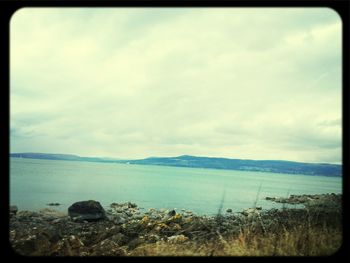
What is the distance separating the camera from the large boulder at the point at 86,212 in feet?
32.1

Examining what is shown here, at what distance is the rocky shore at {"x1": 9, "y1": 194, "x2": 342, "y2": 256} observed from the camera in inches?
190

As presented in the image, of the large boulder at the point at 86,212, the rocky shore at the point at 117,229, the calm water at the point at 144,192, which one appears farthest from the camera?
the calm water at the point at 144,192

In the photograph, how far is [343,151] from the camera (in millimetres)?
2566

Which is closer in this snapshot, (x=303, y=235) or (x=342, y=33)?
(x=342, y=33)

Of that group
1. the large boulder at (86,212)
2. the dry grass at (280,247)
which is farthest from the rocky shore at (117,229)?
the dry grass at (280,247)

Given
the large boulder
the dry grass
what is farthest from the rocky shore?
the dry grass

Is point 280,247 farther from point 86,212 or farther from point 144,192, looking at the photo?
point 144,192

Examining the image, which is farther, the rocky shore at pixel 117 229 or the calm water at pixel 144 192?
the calm water at pixel 144 192

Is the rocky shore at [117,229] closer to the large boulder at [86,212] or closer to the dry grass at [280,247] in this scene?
the large boulder at [86,212]

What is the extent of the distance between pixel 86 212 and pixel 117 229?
201 cm
